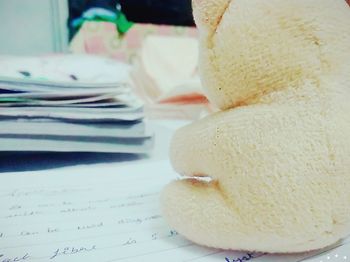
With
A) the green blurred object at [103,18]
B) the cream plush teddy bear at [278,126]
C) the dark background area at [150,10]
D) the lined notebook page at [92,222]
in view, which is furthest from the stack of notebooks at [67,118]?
the green blurred object at [103,18]

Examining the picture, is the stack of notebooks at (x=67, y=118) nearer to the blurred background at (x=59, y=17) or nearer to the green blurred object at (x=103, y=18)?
the blurred background at (x=59, y=17)

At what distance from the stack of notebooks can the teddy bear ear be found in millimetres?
219

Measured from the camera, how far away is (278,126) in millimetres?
195

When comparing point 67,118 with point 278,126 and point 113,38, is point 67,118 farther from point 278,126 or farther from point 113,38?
point 113,38

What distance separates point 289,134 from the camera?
7.6 inches

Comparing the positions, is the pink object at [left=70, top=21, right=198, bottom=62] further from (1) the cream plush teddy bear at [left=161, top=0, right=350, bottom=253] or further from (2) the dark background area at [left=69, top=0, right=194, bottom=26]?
(1) the cream plush teddy bear at [left=161, top=0, right=350, bottom=253]

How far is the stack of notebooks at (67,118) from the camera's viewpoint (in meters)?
0.38

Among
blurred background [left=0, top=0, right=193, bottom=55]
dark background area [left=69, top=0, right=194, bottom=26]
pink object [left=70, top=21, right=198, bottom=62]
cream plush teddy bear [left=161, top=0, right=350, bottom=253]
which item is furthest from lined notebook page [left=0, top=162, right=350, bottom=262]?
pink object [left=70, top=21, right=198, bottom=62]

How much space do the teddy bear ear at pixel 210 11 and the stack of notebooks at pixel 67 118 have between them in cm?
22

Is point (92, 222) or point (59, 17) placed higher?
point (59, 17)

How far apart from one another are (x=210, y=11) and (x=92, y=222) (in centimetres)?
16

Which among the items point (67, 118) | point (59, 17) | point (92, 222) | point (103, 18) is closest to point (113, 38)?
point (103, 18)

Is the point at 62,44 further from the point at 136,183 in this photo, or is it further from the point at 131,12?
the point at 136,183

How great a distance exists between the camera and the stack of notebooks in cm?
38
